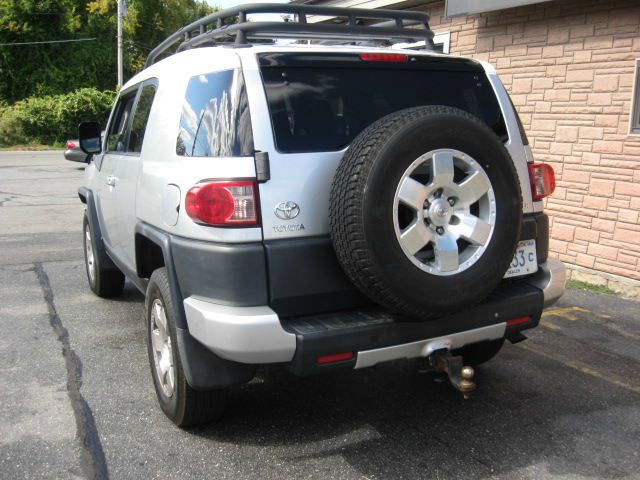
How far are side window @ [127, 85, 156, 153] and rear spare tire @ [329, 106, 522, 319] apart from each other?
1.66 metres

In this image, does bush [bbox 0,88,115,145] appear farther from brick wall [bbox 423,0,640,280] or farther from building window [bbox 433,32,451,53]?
brick wall [bbox 423,0,640,280]

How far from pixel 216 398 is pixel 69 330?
2253 millimetres

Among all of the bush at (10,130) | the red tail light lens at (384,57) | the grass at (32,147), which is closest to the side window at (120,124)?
the red tail light lens at (384,57)

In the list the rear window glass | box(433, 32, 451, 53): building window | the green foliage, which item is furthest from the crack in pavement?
the green foliage

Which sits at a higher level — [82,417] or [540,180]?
[540,180]

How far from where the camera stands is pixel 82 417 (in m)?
3.61

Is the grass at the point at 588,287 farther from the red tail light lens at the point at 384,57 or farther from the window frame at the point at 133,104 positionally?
the window frame at the point at 133,104

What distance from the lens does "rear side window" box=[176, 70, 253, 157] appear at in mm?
2947

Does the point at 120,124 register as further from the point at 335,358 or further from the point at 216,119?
the point at 335,358

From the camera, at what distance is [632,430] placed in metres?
3.51

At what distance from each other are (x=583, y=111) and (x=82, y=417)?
18.4ft

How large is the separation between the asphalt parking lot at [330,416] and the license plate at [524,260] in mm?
825

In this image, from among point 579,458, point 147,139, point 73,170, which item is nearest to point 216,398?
point 147,139

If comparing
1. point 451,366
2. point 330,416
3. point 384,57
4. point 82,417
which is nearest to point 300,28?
point 384,57
